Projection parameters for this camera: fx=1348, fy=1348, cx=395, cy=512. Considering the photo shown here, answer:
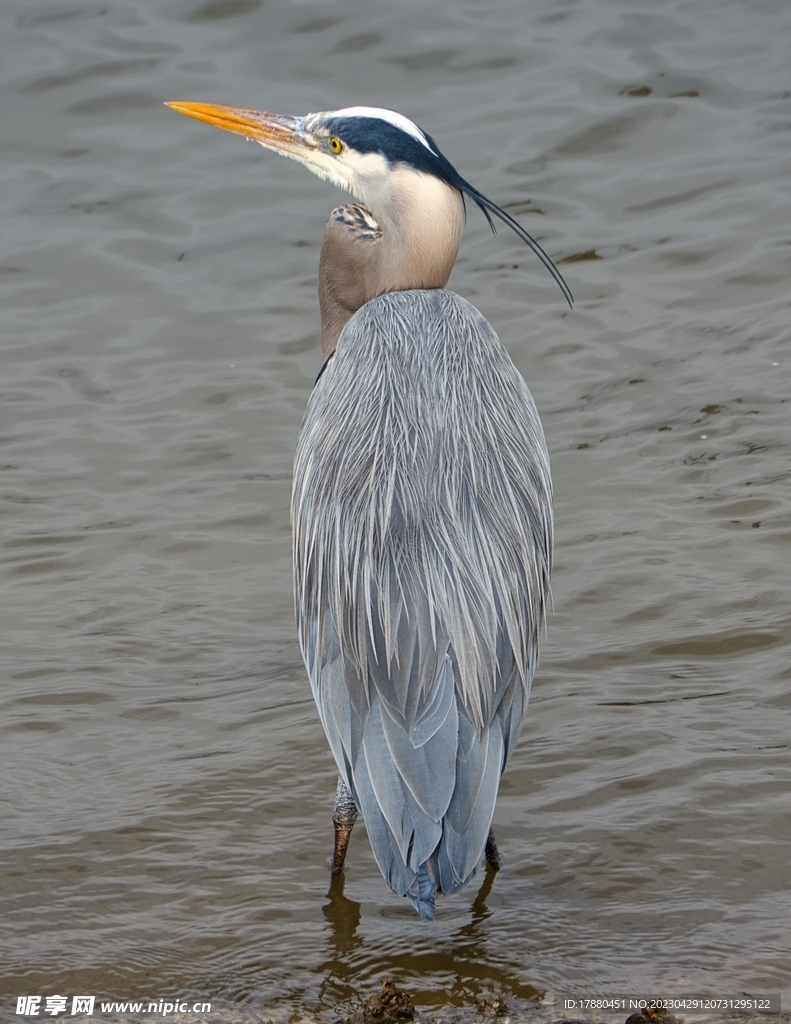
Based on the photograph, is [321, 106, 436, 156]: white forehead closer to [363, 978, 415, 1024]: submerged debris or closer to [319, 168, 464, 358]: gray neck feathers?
[319, 168, 464, 358]: gray neck feathers

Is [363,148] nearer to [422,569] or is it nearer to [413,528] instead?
[413,528]

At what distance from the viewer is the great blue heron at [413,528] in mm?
2947

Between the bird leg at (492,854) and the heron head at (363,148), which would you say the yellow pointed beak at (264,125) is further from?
the bird leg at (492,854)

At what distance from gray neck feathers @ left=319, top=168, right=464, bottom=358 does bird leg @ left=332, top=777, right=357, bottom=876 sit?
1.48 meters

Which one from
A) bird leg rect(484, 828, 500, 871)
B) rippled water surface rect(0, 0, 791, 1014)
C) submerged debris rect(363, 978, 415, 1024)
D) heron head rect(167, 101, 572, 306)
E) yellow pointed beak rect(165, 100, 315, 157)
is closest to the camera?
submerged debris rect(363, 978, 415, 1024)

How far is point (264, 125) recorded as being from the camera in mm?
4168

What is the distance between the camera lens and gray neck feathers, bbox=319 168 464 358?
12.5 ft

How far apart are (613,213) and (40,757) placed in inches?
194

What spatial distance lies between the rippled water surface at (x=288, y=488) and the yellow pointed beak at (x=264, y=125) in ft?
5.63

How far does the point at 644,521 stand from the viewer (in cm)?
529

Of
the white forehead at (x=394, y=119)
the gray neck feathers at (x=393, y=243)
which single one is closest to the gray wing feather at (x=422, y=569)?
the gray neck feathers at (x=393, y=243)

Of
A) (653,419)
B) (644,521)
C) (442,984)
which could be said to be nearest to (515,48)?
(653,419)

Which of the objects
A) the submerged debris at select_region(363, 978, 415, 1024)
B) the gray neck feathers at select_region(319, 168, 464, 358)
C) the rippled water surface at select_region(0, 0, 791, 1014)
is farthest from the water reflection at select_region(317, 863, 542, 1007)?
the gray neck feathers at select_region(319, 168, 464, 358)

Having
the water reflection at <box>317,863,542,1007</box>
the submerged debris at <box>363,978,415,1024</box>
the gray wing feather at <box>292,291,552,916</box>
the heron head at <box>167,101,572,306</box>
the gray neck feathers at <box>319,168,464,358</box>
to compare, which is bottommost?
the water reflection at <box>317,863,542,1007</box>
